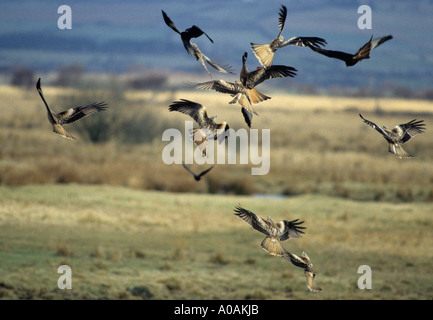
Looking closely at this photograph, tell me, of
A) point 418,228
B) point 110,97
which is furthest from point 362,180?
point 110,97

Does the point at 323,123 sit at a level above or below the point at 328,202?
above

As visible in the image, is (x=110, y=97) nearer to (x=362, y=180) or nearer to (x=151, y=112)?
(x=151, y=112)

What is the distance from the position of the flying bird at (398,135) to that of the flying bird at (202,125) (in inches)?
56.7

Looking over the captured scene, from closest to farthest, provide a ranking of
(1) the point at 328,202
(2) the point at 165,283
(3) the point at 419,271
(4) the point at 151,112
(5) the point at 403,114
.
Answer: (2) the point at 165,283, (3) the point at 419,271, (1) the point at 328,202, (4) the point at 151,112, (5) the point at 403,114

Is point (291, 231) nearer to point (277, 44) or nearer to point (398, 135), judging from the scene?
point (398, 135)

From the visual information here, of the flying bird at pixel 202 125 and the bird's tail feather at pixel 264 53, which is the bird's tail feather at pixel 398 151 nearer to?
the bird's tail feather at pixel 264 53

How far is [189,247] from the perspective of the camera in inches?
1026

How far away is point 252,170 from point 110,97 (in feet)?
48.4

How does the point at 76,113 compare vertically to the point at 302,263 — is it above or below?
above

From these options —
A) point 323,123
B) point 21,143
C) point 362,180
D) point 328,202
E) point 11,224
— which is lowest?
point 11,224

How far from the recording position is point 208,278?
21766 millimetres

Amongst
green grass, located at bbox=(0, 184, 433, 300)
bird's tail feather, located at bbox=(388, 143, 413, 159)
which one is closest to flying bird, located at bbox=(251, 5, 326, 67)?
bird's tail feather, located at bbox=(388, 143, 413, 159)

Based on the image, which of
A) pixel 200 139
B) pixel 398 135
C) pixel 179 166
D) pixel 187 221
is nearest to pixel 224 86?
pixel 200 139

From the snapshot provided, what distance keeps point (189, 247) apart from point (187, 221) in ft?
14.0
